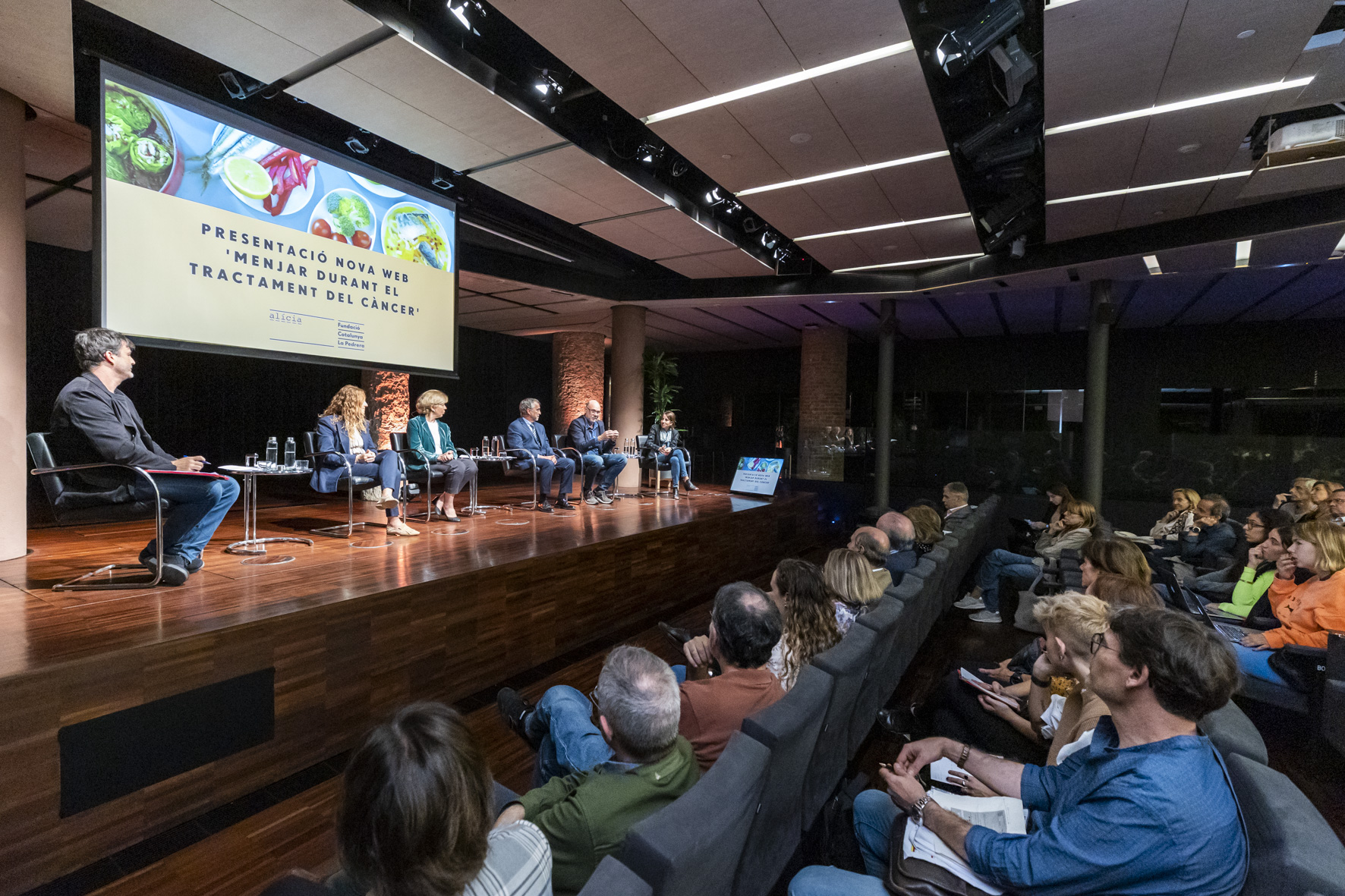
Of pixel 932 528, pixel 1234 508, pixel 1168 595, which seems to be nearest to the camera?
pixel 1168 595

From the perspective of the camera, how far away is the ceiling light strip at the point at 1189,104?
3.32 metres

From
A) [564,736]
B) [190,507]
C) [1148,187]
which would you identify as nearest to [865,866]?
[564,736]

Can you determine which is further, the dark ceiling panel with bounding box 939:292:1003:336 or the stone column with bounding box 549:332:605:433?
the stone column with bounding box 549:332:605:433

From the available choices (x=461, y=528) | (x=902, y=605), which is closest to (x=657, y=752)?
(x=902, y=605)

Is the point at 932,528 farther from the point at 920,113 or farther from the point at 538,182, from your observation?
the point at 538,182

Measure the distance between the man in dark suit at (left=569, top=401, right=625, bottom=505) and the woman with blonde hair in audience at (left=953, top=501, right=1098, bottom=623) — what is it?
3.63 m

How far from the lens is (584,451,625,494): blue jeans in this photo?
638 centimetres

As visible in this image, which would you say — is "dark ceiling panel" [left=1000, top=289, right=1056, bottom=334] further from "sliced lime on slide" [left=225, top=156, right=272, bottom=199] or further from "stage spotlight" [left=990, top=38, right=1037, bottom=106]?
"sliced lime on slide" [left=225, top=156, right=272, bottom=199]

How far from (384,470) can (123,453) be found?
170 centimetres

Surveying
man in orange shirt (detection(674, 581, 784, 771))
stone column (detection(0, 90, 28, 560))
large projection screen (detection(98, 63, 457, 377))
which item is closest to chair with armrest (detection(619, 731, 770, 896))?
man in orange shirt (detection(674, 581, 784, 771))

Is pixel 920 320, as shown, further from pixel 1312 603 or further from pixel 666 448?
pixel 1312 603

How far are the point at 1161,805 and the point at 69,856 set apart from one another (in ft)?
9.44

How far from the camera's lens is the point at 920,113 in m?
3.74

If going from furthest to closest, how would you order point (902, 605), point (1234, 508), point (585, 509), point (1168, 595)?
1. point (1234, 508)
2. point (585, 509)
3. point (1168, 595)
4. point (902, 605)
